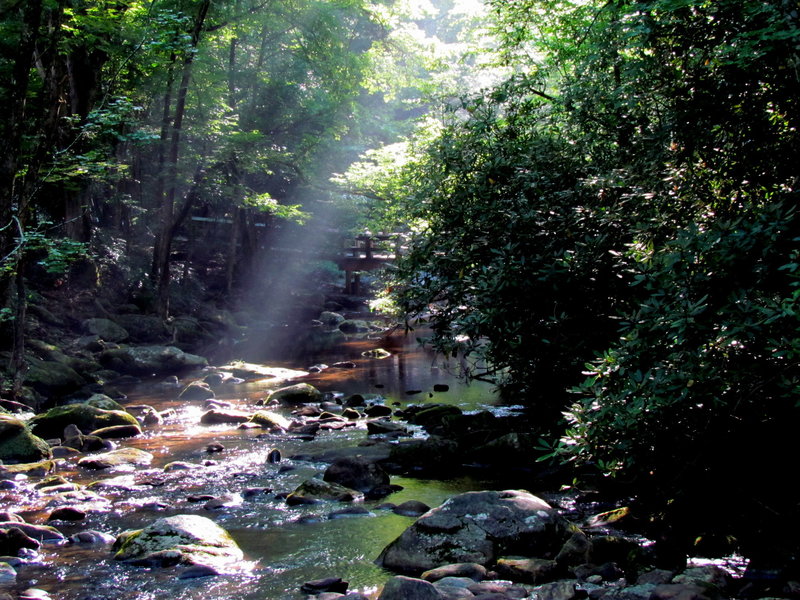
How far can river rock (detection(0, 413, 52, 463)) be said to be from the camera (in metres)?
9.27

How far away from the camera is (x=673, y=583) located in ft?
14.6

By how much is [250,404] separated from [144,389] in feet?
11.3

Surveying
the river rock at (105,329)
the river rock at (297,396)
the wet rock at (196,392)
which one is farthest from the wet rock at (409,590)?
the river rock at (105,329)

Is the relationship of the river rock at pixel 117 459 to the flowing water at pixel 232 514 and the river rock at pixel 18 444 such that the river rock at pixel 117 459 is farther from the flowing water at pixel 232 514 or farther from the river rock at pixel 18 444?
the river rock at pixel 18 444

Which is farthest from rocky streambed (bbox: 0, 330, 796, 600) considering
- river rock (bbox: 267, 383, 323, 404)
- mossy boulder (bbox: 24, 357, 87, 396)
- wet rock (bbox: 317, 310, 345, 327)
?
wet rock (bbox: 317, 310, 345, 327)

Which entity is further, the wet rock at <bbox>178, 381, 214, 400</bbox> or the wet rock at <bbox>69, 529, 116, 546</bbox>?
the wet rock at <bbox>178, 381, 214, 400</bbox>

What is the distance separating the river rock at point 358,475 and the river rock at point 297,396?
17.9ft

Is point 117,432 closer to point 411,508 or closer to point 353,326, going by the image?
point 411,508

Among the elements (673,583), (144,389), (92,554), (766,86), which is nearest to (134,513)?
(92,554)

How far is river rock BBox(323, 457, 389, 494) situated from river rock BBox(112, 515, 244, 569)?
1922 millimetres

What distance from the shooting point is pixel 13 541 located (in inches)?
230

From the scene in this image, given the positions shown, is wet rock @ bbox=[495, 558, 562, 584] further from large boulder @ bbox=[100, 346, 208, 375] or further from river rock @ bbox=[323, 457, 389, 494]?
large boulder @ bbox=[100, 346, 208, 375]

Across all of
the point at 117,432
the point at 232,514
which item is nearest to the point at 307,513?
the point at 232,514

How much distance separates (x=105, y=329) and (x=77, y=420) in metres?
9.06
